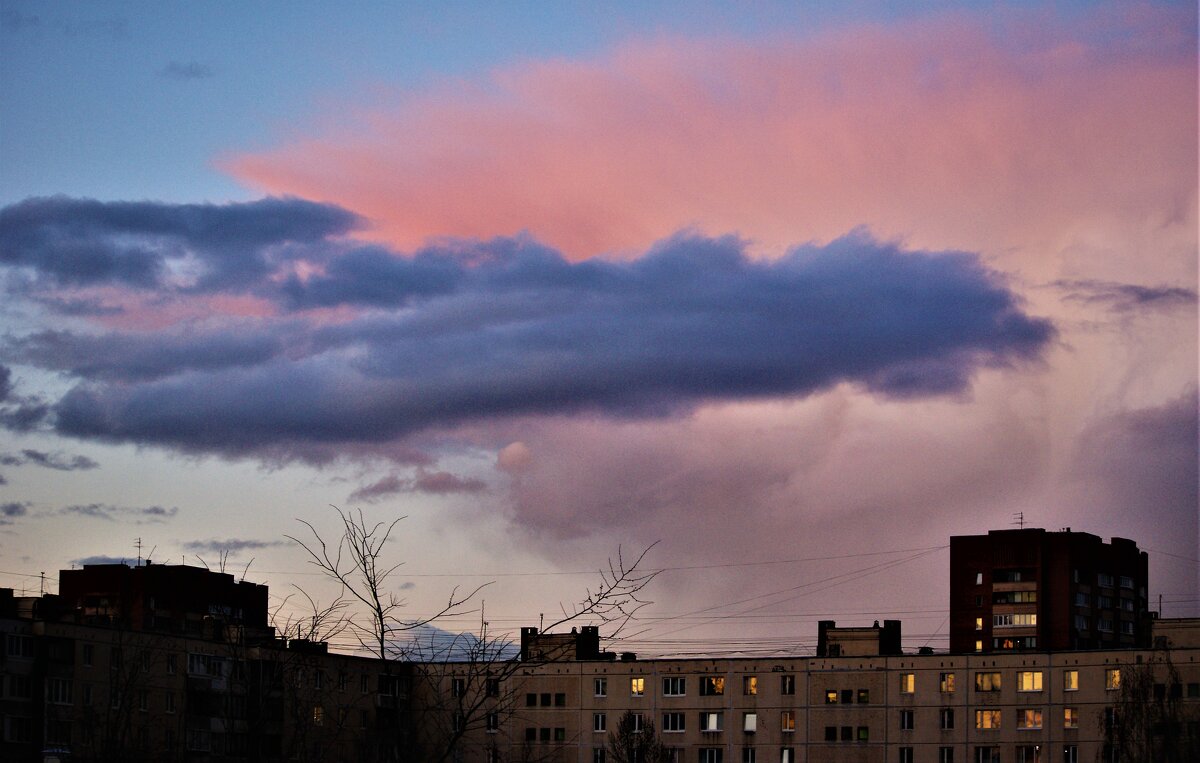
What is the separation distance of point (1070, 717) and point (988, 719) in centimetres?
526

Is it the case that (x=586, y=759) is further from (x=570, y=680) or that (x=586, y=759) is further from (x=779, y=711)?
(x=779, y=711)

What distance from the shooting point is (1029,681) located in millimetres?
111812

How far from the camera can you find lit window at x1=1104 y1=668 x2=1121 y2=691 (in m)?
109

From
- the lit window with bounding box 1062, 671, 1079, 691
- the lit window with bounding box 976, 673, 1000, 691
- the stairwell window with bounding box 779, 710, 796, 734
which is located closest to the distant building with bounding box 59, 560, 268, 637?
the stairwell window with bounding box 779, 710, 796, 734

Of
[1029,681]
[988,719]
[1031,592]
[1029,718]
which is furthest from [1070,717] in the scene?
[1031,592]

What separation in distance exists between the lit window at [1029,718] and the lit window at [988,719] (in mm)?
1340

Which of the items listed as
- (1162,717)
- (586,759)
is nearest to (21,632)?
(586,759)

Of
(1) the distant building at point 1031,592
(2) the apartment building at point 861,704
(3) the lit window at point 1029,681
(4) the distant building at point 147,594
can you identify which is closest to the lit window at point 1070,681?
(2) the apartment building at point 861,704

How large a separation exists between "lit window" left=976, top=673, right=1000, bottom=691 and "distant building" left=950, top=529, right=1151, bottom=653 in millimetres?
69834

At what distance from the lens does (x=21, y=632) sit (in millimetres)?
98750

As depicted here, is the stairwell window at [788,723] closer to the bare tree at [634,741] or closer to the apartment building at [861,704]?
the apartment building at [861,704]

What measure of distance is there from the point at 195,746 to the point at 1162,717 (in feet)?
197

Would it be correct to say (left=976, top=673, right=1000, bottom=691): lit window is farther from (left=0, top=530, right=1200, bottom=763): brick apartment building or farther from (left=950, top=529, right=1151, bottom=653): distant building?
(left=950, top=529, right=1151, bottom=653): distant building

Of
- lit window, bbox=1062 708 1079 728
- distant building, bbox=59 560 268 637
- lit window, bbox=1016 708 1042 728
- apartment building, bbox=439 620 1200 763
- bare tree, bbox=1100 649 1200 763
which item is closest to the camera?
bare tree, bbox=1100 649 1200 763
